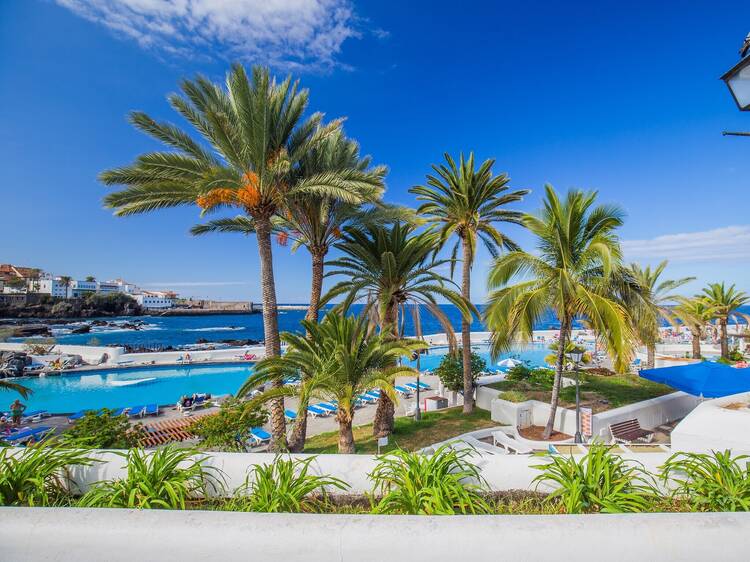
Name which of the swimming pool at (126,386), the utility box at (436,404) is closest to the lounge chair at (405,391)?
the utility box at (436,404)

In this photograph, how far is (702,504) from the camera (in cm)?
289

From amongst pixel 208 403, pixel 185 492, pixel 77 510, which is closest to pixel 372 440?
pixel 185 492

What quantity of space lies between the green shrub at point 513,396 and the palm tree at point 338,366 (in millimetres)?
6920

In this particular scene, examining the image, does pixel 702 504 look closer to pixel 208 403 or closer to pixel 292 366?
pixel 292 366

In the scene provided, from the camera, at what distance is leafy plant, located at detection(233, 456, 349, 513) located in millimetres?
2816

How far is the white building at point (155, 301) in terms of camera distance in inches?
5600

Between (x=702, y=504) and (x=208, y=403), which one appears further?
(x=208, y=403)

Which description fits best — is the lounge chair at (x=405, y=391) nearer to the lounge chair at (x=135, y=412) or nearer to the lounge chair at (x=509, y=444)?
the lounge chair at (x=509, y=444)

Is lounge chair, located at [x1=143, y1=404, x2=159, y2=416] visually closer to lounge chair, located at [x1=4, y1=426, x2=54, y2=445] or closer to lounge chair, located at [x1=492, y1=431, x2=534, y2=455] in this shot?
lounge chair, located at [x1=4, y1=426, x2=54, y2=445]

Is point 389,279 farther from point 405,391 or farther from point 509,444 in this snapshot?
point 405,391

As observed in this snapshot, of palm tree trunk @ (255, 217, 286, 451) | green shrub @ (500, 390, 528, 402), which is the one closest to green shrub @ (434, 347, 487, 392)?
green shrub @ (500, 390, 528, 402)

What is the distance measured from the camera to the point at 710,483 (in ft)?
9.65

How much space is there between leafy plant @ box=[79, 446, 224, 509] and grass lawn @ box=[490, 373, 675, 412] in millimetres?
13399

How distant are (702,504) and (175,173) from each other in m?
12.3
